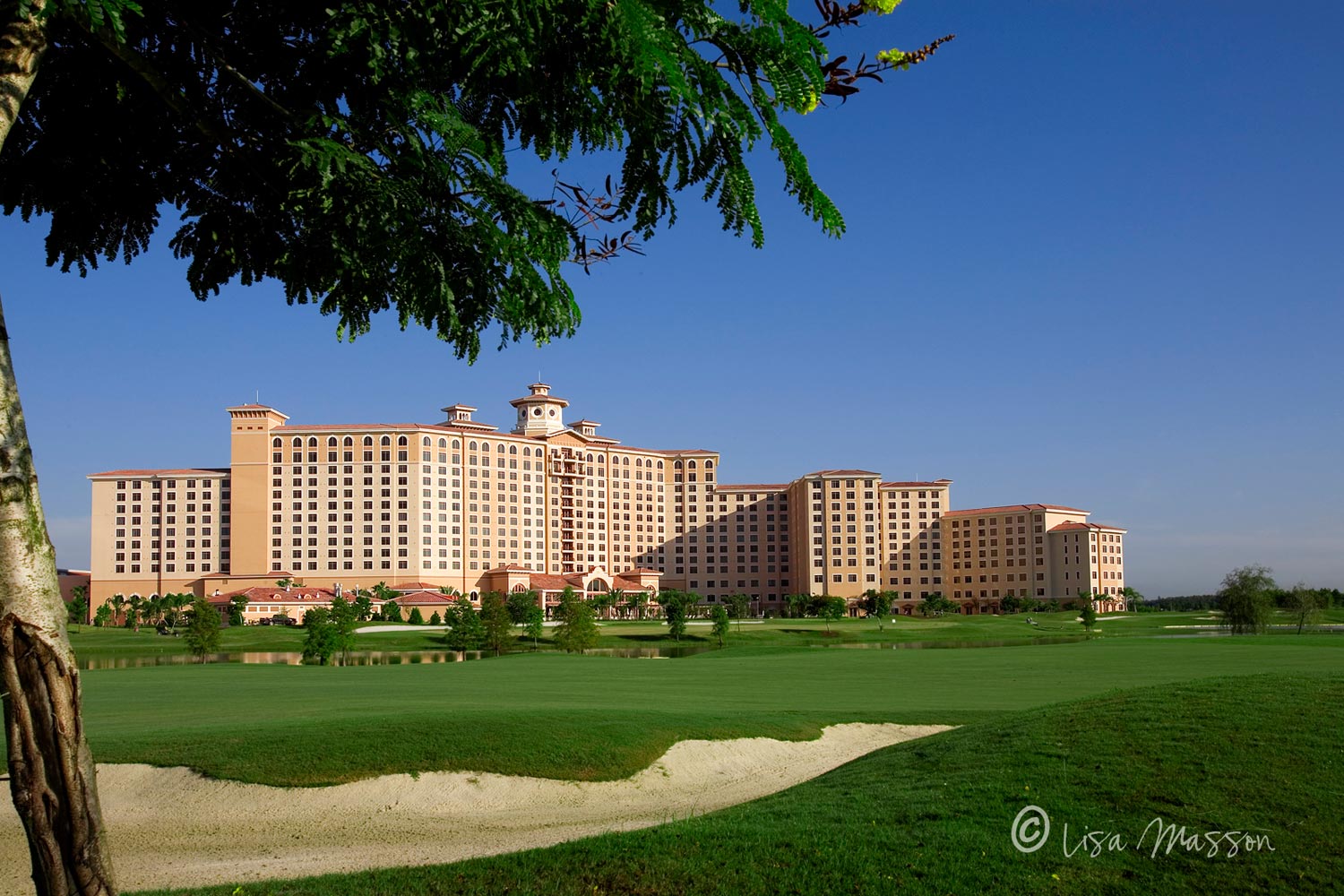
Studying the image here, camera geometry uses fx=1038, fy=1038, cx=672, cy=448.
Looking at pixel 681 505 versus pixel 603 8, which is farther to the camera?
pixel 681 505

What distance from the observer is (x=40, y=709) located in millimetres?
4383

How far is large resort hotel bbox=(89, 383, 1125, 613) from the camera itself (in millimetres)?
142250

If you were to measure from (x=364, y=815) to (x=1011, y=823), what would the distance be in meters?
9.15

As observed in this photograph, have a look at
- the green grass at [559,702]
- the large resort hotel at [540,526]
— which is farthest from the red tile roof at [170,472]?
the green grass at [559,702]

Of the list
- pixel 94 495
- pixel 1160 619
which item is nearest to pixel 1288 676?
pixel 1160 619

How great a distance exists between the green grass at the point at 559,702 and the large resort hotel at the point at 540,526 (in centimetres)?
8843

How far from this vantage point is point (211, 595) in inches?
5315

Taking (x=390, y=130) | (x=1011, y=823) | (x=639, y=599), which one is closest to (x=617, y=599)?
(x=639, y=599)

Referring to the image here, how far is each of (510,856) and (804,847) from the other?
2.81 m

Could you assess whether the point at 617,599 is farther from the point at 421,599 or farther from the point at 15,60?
the point at 15,60

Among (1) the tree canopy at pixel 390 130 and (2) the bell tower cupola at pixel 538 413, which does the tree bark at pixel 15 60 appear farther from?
(2) the bell tower cupola at pixel 538 413

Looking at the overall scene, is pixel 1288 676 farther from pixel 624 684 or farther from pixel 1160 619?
pixel 1160 619

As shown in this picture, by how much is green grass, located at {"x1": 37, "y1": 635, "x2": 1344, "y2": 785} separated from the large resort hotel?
88428 mm

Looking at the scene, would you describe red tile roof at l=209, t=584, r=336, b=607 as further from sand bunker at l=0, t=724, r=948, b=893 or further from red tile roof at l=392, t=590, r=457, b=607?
sand bunker at l=0, t=724, r=948, b=893
